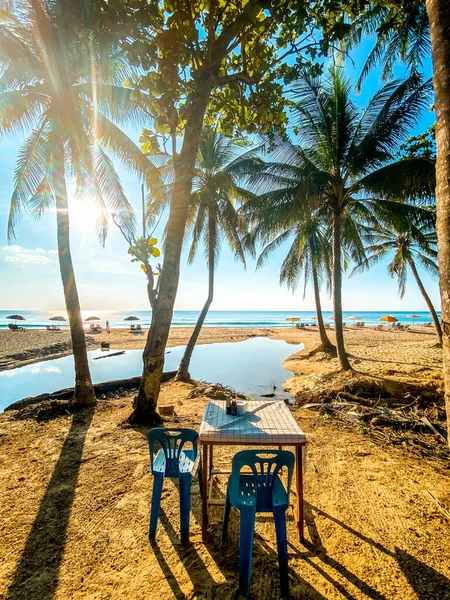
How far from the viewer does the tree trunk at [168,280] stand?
4.96 metres

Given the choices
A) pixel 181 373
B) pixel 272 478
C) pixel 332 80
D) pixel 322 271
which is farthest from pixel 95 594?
pixel 322 271

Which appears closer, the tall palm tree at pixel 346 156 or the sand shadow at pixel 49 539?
the sand shadow at pixel 49 539

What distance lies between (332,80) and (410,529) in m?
11.6

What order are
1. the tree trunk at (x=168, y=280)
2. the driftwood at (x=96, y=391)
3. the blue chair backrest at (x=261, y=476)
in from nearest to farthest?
the blue chair backrest at (x=261, y=476)
the tree trunk at (x=168, y=280)
the driftwood at (x=96, y=391)

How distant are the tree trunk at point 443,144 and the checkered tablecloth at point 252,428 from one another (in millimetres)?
1340

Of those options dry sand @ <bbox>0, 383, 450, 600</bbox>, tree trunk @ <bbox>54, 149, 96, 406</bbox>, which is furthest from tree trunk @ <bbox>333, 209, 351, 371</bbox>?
tree trunk @ <bbox>54, 149, 96, 406</bbox>

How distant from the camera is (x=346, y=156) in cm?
874

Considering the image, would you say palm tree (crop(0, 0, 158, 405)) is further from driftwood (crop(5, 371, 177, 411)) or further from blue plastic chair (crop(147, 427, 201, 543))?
blue plastic chair (crop(147, 427, 201, 543))

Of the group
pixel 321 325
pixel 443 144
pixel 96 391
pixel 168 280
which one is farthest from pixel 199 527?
pixel 321 325

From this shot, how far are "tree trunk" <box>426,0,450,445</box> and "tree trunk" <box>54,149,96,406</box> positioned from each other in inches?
246

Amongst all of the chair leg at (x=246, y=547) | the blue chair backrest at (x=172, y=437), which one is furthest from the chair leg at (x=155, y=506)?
the chair leg at (x=246, y=547)

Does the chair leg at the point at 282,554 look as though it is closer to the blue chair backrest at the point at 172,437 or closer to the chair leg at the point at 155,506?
the blue chair backrest at the point at 172,437

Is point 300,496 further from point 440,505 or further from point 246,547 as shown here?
point 440,505

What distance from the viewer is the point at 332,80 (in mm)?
8883
